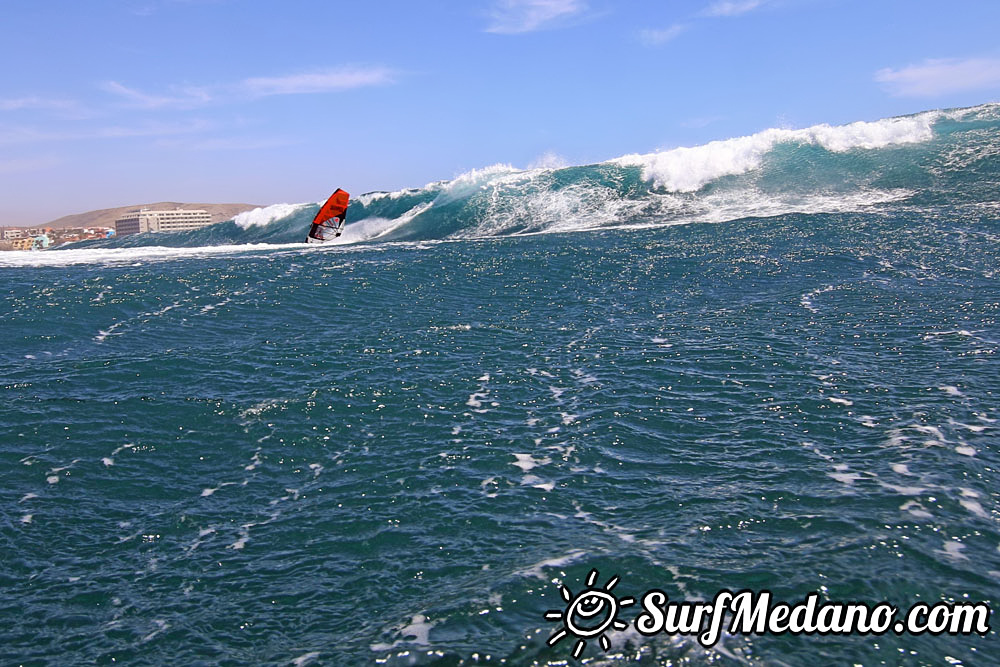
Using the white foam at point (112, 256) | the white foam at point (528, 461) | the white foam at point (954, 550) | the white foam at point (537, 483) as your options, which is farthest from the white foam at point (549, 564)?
the white foam at point (112, 256)

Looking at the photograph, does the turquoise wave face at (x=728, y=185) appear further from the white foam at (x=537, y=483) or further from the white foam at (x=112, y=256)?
the white foam at (x=537, y=483)

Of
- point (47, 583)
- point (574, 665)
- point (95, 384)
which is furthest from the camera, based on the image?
point (95, 384)

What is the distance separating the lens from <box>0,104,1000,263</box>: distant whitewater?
138 feet

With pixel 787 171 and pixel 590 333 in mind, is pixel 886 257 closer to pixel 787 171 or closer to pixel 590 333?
pixel 590 333

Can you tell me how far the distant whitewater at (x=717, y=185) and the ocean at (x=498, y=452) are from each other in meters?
10.6

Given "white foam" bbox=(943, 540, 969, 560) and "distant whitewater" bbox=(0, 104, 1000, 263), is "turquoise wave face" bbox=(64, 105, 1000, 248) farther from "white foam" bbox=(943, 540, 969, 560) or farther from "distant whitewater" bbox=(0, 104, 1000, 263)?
"white foam" bbox=(943, 540, 969, 560)

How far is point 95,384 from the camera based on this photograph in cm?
1811

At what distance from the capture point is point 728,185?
47969 millimetres

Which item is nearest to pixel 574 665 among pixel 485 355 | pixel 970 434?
pixel 970 434

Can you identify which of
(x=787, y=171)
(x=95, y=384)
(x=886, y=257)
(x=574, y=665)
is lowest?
(x=574, y=665)

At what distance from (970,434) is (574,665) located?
9.52 m

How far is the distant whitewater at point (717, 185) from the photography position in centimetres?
4212

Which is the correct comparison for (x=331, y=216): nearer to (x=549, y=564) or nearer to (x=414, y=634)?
(x=549, y=564)

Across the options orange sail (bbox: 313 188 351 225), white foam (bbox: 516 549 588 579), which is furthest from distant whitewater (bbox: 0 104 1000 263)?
white foam (bbox: 516 549 588 579)
